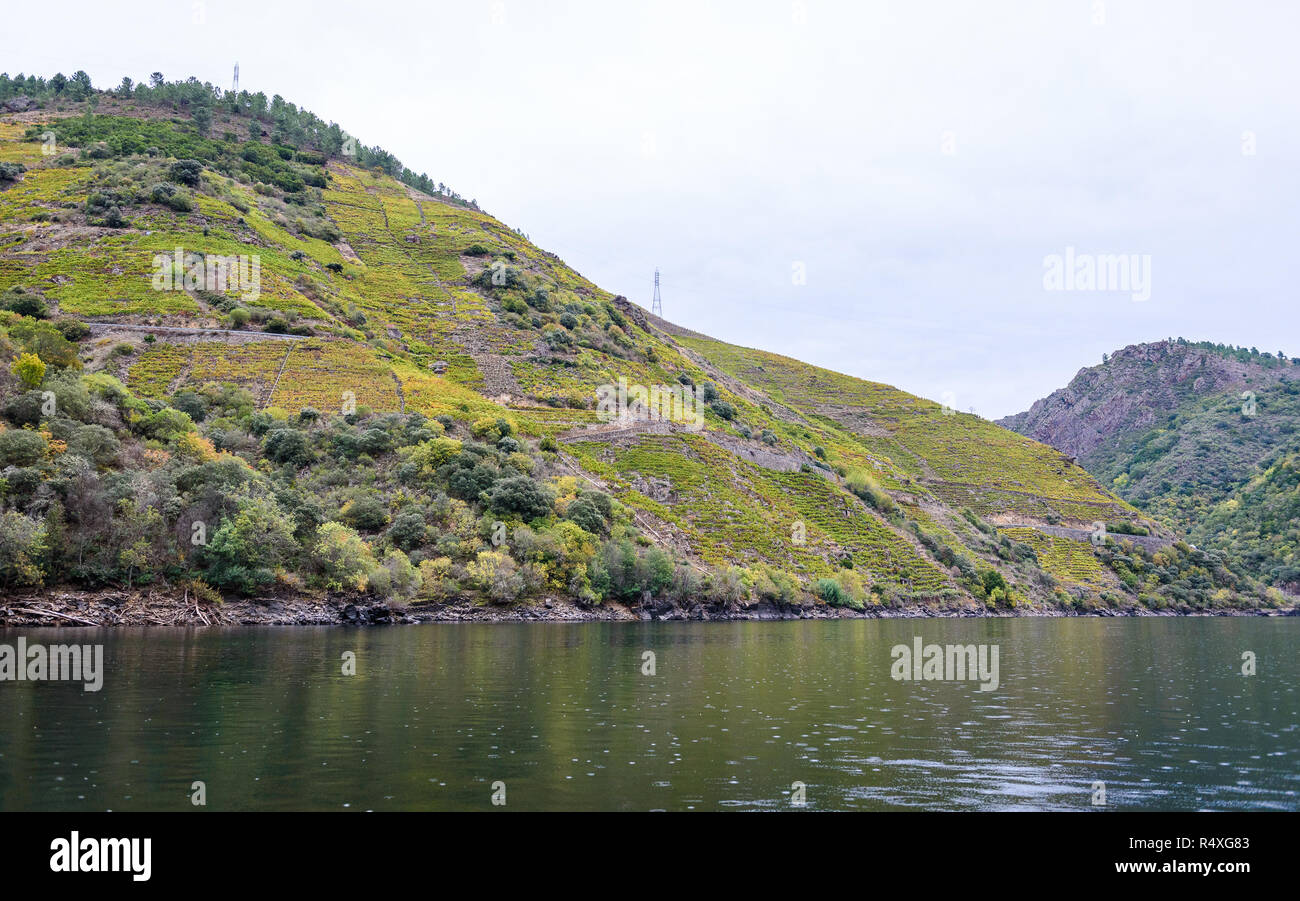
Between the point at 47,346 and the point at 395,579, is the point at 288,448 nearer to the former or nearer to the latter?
the point at 395,579

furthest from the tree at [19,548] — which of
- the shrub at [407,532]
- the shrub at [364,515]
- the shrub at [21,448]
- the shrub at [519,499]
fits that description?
the shrub at [519,499]

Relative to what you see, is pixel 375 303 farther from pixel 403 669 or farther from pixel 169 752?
pixel 169 752

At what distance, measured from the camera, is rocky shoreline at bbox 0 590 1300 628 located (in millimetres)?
56531

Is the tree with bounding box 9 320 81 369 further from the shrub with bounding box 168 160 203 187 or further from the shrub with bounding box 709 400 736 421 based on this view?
the shrub with bounding box 709 400 736 421

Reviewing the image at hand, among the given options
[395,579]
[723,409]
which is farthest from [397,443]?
[723,409]

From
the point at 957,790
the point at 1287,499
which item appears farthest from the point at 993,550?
the point at 957,790

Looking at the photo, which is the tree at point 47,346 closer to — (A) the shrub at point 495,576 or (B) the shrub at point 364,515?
(B) the shrub at point 364,515

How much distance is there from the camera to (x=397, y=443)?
3610 inches

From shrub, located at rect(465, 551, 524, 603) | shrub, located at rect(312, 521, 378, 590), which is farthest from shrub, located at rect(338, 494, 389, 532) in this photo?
shrub, located at rect(465, 551, 524, 603)

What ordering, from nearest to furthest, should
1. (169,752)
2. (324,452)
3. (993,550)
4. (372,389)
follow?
(169,752) → (324,452) → (372,389) → (993,550)

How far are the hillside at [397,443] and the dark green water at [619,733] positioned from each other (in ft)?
76.3

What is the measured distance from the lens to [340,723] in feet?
85.1

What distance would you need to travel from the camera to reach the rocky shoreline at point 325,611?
56.5 metres
